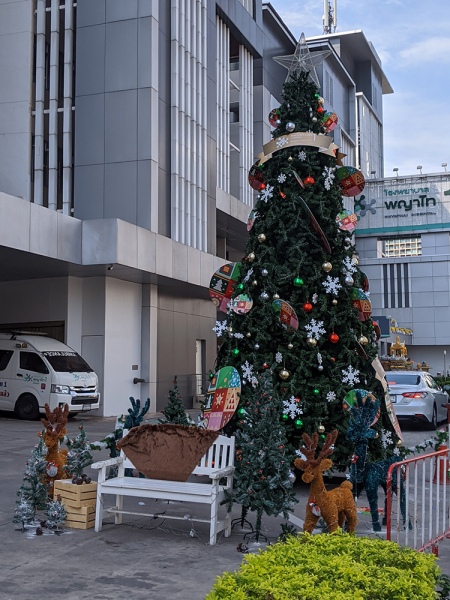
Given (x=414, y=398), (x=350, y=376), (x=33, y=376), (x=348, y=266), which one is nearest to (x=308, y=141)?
(x=348, y=266)

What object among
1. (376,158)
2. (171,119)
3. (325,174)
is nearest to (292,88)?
(325,174)

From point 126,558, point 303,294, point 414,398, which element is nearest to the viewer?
point 126,558

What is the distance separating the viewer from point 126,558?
556cm

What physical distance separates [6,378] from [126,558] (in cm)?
1416

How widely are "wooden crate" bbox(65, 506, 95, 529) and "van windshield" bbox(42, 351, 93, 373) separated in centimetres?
1176

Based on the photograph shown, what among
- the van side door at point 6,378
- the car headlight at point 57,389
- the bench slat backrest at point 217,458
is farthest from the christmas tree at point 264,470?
the van side door at point 6,378

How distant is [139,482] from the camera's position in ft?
21.5

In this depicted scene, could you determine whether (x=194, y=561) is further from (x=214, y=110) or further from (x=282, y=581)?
Answer: (x=214, y=110)

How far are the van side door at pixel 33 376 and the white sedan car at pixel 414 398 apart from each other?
9085mm

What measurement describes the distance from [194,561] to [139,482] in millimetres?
1234

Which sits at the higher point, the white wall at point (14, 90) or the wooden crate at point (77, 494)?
the white wall at point (14, 90)

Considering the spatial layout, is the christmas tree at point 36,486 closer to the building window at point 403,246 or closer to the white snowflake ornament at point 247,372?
the white snowflake ornament at point 247,372

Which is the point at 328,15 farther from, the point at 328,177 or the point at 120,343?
the point at 328,177

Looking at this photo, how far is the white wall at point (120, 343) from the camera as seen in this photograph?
2123cm
